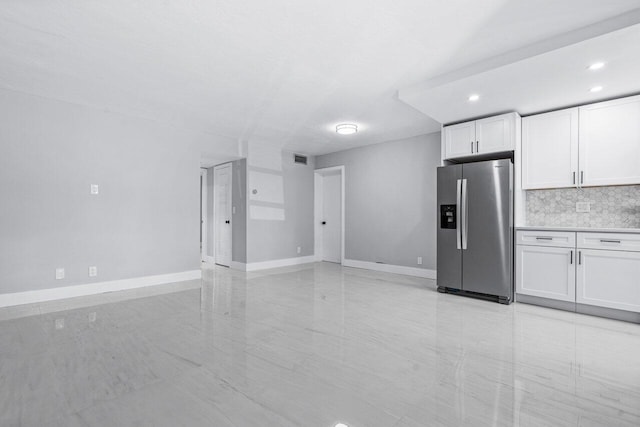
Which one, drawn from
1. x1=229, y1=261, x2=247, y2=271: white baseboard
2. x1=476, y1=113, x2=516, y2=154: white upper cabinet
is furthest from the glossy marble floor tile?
x1=229, y1=261, x2=247, y2=271: white baseboard

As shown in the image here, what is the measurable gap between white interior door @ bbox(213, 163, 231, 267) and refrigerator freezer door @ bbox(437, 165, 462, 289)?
406 centimetres

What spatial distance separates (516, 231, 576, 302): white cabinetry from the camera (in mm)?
3393

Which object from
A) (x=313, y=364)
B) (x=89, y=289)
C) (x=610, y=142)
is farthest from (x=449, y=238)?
(x=89, y=289)

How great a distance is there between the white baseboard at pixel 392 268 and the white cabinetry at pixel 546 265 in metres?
1.65

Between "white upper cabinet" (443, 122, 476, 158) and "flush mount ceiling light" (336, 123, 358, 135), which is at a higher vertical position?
"flush mount ceiling light" (336, 123, 358, 135)

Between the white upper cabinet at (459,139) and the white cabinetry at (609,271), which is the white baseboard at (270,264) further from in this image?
the white cabinetry at (609,271)

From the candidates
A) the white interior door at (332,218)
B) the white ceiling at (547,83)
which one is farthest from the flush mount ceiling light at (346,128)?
the white interior door at (332,218)

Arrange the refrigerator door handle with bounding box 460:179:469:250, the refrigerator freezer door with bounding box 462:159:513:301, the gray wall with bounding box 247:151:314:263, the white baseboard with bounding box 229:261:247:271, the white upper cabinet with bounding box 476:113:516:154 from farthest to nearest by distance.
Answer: the gray wall with bounding box 247:151:314:263, the white baseboard with bounding box 229:261:247:271, the refrigerator door handle with bounding box 460:179:469:250, the white upper cabinet with bounding box 476:113:516:154, the refrigerator freezer door with bounding box 462:159:513:301

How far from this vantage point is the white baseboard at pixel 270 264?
19.6ft

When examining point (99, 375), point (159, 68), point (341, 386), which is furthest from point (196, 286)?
point (341, 386)

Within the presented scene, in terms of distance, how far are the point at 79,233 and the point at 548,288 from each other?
5.70m

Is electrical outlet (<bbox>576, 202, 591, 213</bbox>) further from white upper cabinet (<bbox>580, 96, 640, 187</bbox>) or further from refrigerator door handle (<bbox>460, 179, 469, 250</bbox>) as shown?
refrigerator door handle (<bbox>460, 179, 469, 250</bbox>)

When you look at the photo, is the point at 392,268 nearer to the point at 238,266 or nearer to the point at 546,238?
the point at 546,238

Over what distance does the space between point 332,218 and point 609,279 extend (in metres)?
4.80
